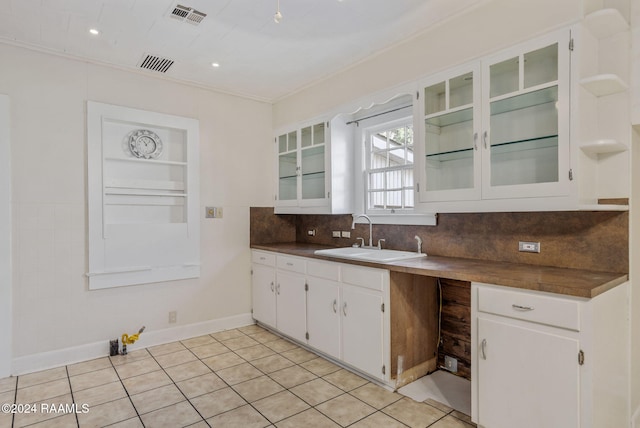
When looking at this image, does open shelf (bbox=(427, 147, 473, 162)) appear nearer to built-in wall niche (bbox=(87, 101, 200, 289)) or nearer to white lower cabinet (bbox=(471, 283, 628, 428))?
white lower cabinet (bbox=(471, 283, 628, 428))

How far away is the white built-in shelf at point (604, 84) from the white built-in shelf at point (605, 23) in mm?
275

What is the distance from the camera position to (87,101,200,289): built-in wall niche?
326 cm

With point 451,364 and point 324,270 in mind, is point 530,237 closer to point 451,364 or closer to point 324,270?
point 451,364

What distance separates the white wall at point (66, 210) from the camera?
294cm

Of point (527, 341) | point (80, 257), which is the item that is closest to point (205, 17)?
point (80, 257)

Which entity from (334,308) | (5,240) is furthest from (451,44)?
(5,240)

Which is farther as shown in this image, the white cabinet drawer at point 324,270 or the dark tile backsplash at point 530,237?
the white cabinet drawer at point 324,270

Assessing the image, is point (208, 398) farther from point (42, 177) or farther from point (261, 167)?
point (261, 167)

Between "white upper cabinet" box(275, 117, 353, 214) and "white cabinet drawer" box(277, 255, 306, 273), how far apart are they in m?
0.59

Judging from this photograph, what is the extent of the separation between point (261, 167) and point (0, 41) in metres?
2.49

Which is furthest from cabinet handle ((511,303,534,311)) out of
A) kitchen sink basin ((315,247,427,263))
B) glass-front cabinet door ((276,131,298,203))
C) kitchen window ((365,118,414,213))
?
glass-front cabinet door ((276,131,298,203))

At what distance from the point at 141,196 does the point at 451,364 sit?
3172 millimetres

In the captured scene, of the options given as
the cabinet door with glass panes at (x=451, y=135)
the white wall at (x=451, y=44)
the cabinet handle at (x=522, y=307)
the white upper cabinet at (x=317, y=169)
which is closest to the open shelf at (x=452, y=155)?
the cabinet door with glass panes at (x=451, y=135)

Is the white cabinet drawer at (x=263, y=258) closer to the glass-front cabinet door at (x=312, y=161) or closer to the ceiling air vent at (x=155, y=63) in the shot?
the glass-front cabinet door at (x=312, y=161)
